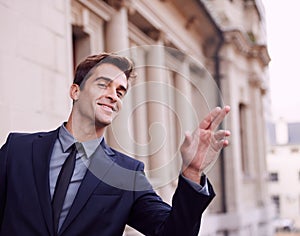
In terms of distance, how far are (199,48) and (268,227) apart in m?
7.26

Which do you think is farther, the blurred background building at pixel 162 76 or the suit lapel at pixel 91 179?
the blurred background building at pixel 162 76

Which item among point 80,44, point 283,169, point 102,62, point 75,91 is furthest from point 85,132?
point 283,169

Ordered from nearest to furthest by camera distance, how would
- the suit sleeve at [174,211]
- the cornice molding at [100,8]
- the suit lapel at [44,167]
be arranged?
the suit sleeve at [174,211]
the suit lapel at [44,167]
the cornice molding at [100,8]

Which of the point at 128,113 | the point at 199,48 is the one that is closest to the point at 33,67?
the point at 128,113

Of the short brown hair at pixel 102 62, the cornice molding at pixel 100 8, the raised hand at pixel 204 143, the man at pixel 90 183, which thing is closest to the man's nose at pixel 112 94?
the man at pixel 90 183

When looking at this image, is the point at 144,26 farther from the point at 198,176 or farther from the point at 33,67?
the point at 198,176

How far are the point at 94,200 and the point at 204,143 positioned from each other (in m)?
0.51

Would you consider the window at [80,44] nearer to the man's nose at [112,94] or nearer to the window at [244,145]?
the man's nose at [112,94]

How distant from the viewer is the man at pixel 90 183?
2154 mm

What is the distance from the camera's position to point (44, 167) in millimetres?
2262

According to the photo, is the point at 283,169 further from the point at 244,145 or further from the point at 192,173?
the point at 192,173

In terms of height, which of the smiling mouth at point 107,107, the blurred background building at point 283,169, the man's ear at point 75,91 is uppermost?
the blurred background building at point 283,169

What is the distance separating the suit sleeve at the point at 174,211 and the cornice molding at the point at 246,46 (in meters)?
15.2

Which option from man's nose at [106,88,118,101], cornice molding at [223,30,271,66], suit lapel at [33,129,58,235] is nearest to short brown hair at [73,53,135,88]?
man's nose at [106,88,118,101]
